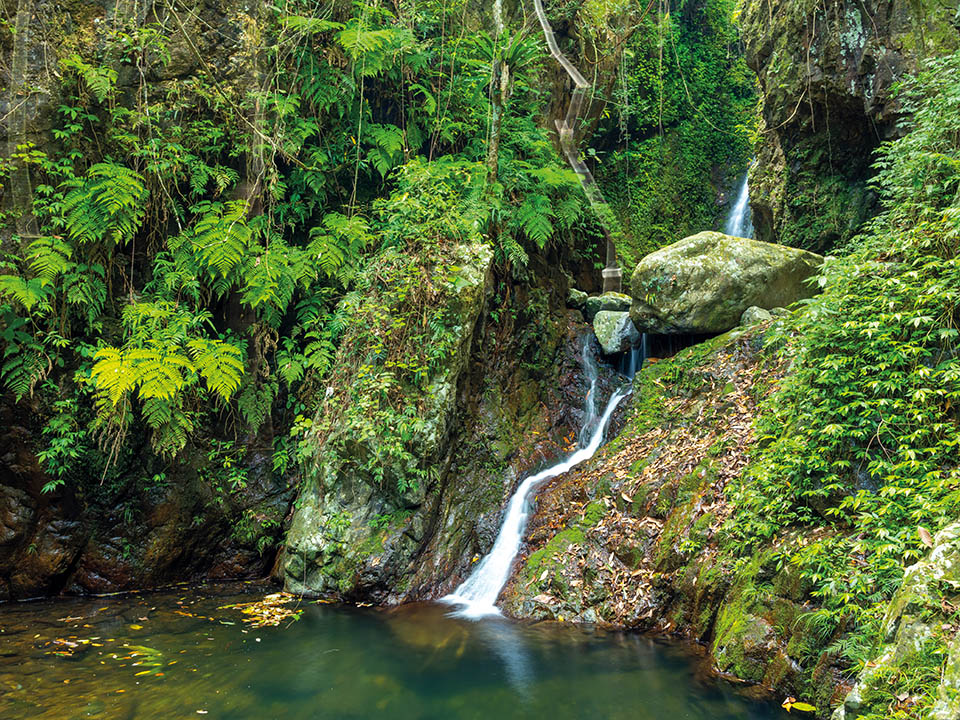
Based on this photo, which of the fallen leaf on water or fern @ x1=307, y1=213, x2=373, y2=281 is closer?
the fallen leaf on water

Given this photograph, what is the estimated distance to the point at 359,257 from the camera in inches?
315

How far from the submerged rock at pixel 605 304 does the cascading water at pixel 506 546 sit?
2.01 m

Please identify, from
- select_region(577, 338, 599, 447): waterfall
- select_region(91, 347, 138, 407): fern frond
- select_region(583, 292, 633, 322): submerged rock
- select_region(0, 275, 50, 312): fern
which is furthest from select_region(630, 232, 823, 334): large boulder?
select_region(0, 275, 50, 312): fern

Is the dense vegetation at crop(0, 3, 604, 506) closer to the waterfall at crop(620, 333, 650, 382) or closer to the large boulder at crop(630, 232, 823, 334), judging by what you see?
the large boulder at crop(630, 232, 823, 334)

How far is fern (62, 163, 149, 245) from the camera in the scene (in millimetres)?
6742

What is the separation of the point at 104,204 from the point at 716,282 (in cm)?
781

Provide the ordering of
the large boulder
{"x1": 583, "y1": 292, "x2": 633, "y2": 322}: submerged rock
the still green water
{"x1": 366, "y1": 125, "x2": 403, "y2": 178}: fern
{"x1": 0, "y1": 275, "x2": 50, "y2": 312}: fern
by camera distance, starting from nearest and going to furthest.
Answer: the still green water
{"x1": 0, "y1": 275, "x2": 50, "y2": 312}: fern
the large boulder
{"x1": 366, "y1": 125, "x2": 403, "y2": 178}: fern
{"x1": 583, "y1": 292, "x2": 633, "y2": 322}: submerged rock

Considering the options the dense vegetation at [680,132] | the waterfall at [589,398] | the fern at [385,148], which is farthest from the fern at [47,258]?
the dense vegetation at [680,132]

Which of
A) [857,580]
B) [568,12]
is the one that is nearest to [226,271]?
[857,580]

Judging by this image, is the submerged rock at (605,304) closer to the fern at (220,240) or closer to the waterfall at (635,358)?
the waterfall at (635,358)

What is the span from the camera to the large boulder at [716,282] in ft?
25.9

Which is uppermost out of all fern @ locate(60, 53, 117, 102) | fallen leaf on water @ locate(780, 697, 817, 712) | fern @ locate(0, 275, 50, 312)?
fern @ locate(60, 53, 117, 102)

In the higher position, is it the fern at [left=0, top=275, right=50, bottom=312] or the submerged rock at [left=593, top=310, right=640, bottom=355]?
the fern at [left=0, top=275, right=50, bottom=312]

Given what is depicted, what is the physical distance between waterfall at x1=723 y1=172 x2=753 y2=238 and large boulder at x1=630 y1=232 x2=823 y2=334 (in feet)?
16.4
